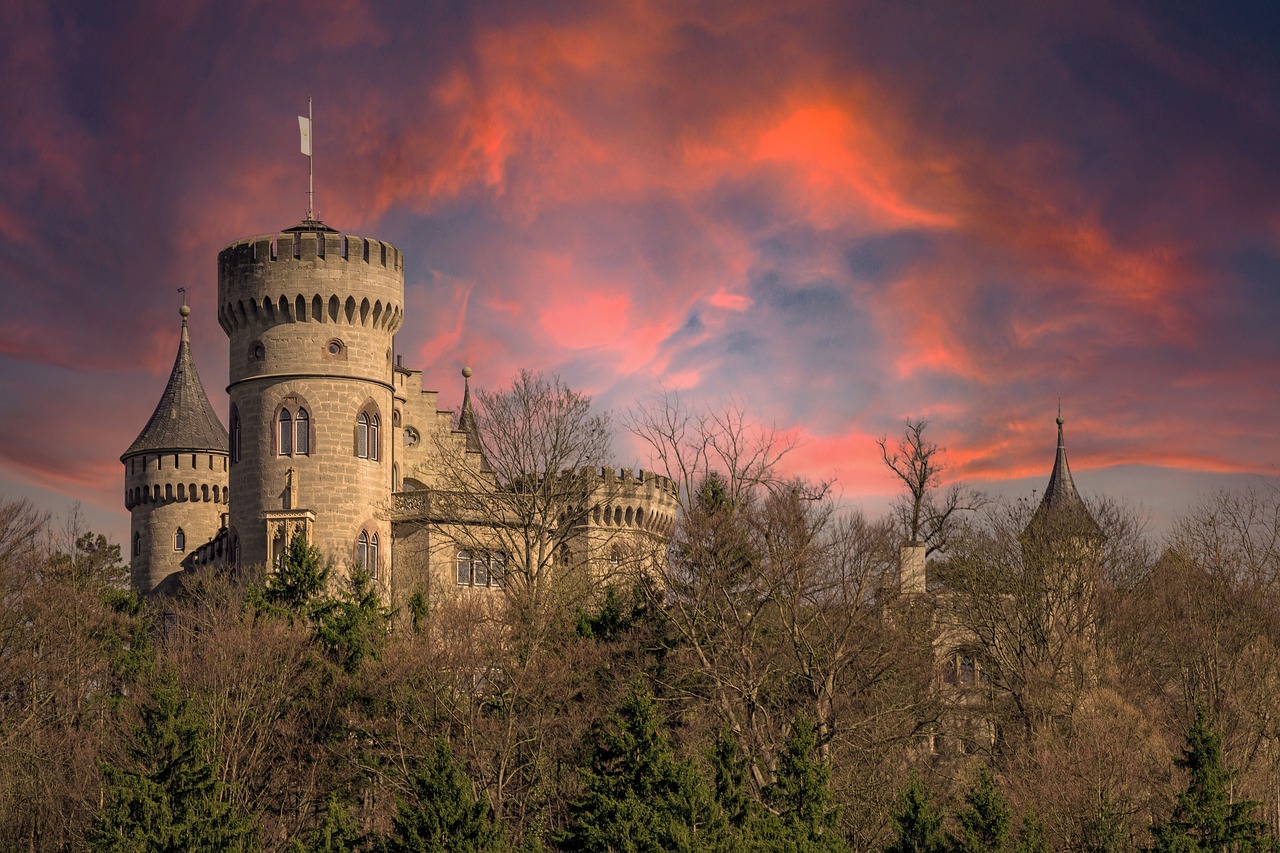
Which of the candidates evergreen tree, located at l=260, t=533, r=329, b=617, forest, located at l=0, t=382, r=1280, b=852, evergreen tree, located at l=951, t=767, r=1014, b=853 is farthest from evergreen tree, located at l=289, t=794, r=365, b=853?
evergreen tree, located at l=951, t=767, r=1014, b=853

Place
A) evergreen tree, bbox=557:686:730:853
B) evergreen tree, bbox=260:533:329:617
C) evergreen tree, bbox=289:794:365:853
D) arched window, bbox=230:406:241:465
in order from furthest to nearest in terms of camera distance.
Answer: arched window, bbox=230:406:241:465 < evergreen tree, bbox=260:533:329:617 < evergreen tree, bbox=289:794:365:853 < evergreen tree, bbox=557:686:730:853

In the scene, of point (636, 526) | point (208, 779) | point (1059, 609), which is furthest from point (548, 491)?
point (208, 779)

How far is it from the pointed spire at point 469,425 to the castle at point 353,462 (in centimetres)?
77

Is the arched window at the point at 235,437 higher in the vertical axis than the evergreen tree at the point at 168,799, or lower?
higher

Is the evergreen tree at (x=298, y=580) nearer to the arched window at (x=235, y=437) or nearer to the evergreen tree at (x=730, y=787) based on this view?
the arched window at (x=235, y=437)

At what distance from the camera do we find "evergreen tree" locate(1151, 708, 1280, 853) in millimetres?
40281

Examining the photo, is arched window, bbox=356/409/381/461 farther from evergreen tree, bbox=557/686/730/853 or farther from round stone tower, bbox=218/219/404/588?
evergreen tree, bbox=557/686/730/853

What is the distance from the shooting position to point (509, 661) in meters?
48.2

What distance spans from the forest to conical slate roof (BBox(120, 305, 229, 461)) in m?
18.1

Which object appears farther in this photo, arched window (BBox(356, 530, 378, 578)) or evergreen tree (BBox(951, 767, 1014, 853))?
arched window (BBox(356, 530, 378, 578))

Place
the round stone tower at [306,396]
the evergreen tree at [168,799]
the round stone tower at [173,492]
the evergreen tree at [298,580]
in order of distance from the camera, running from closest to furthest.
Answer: the evergreen tree at [168,799], the evergreen tree at [298,580], the round stone tower at [306,396], the round stone tower at [173,492]

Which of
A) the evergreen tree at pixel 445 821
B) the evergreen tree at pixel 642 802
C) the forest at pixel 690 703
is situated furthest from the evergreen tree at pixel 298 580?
the evergreen tree at pixel 642 802

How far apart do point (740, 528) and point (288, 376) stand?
17597 mm

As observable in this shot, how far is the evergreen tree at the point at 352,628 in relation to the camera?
49.2 metres
